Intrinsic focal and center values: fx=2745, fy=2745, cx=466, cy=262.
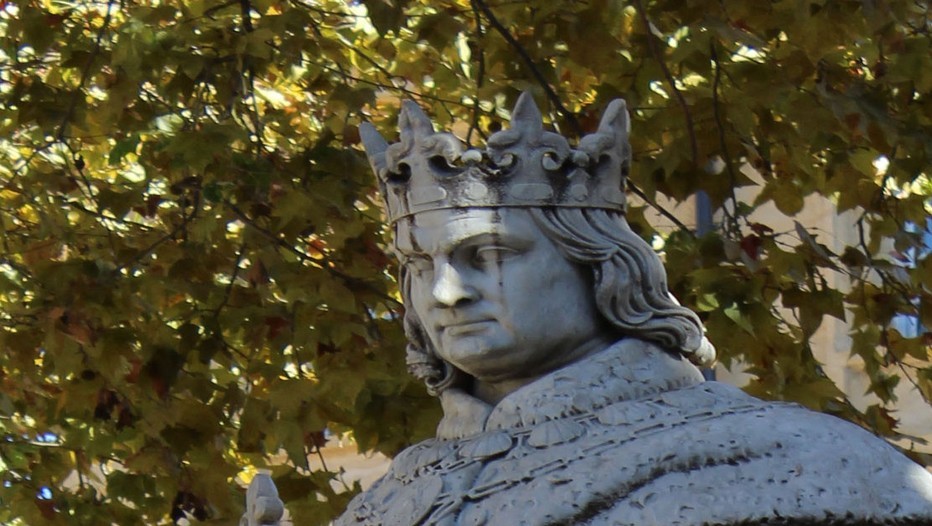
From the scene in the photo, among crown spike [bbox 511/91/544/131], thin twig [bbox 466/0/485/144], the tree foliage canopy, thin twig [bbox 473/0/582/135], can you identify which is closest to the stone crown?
crown spike [bbox 511/91/544/131]

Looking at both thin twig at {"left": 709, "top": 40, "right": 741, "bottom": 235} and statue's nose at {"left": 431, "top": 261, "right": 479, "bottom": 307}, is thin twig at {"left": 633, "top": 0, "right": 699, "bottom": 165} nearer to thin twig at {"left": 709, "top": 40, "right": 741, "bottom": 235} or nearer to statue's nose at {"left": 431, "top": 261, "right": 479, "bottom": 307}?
thin twig at {"left": 709, "top": 40, "right": 741, "bottom": 235}

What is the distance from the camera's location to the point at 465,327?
20.1 ft

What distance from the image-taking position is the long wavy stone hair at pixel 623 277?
6152mm

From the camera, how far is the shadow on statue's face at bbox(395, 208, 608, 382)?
6.11 meters

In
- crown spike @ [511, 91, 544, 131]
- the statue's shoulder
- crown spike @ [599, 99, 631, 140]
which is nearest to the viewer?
the statue's shoulder

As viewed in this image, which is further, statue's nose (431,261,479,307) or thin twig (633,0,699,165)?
thin twig (633,0,699,165)

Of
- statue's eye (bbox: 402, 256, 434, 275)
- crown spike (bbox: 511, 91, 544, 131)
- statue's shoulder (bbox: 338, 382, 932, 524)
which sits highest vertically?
crown spike (bbox: 511, 91, 544, 131)

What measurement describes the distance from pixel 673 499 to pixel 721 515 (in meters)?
0.11

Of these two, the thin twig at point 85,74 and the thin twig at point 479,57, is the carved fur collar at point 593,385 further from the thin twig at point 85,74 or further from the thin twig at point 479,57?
the thin twig at point 85,74

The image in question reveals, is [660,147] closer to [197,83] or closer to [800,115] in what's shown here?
[800,115]

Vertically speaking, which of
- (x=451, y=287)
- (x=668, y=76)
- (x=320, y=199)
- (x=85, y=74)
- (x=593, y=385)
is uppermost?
(x=85, y=74)

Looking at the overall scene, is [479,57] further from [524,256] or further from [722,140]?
[524,256]

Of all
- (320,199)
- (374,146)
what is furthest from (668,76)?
(374,146)

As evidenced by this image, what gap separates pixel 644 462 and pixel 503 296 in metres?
0.56
